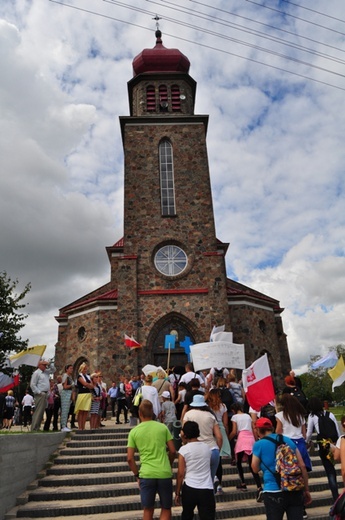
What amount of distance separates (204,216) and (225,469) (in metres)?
16.9

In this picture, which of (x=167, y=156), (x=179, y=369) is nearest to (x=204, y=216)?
(x=167, y=156)

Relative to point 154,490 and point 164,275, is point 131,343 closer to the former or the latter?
point 164,275

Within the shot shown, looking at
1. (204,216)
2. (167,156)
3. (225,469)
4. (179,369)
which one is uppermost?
(167,156)

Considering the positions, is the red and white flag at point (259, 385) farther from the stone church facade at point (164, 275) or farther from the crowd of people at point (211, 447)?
the stone church facade at point (164, 275)

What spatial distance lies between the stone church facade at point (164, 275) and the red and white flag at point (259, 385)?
1224cm

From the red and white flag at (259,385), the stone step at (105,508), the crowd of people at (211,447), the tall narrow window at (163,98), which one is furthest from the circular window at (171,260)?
the stone step at (105,508)

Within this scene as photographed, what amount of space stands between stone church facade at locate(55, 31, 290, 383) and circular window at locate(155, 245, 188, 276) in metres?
0.06

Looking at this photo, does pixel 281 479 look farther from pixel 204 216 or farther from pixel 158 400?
pixel 204 216

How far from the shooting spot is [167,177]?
25.2 metres

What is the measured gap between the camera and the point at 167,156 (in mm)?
25719

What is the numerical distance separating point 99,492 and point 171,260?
1646 centimetres

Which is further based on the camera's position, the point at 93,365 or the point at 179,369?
the point at 93,365

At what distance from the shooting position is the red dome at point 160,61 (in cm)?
2880

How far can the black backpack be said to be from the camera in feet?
22.9
